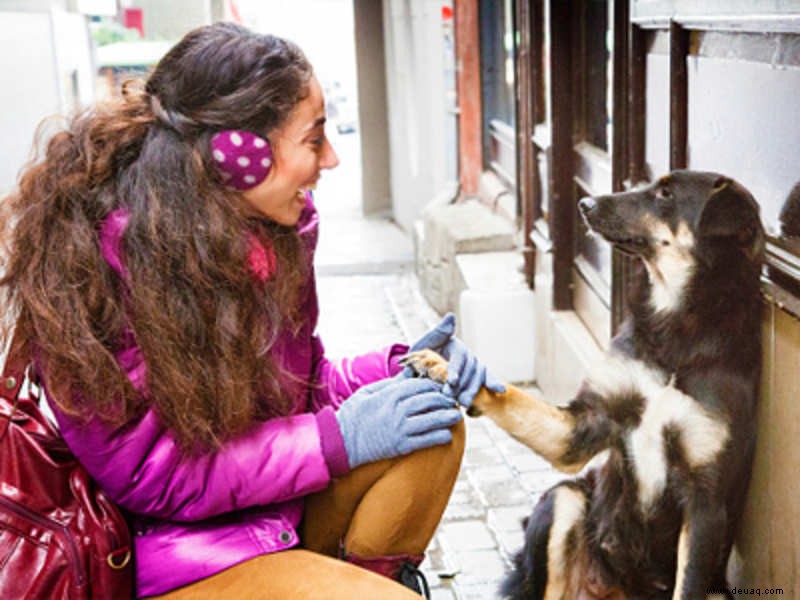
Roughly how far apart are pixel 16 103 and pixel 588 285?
11.4 m

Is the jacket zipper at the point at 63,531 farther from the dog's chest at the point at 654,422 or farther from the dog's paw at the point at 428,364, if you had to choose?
the dog's chest at the point at 654,422

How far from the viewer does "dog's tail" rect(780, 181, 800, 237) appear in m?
2.56

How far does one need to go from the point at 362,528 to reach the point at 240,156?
A: 0.97 m

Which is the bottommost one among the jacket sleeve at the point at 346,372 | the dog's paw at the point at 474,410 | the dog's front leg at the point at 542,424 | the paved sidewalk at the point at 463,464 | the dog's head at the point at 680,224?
the paved sidewalk at the point at 463,464

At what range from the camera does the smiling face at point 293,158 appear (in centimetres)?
251

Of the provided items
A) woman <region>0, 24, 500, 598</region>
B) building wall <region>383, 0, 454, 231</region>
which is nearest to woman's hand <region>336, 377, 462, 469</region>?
woman <region>0, 24, 500, 598</region>

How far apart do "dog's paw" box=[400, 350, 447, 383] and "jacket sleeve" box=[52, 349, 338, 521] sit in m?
0.38

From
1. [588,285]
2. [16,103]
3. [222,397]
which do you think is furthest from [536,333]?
[16,103]

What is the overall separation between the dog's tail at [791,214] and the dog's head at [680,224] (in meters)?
0.10

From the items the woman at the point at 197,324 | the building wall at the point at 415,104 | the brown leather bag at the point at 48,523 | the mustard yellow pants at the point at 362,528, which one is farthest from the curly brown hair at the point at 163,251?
the building wall at the point at 415,104

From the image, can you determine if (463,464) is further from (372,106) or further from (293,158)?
(372,106)

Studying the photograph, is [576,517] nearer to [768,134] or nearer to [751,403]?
[751,403]

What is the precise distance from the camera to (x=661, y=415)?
2652 mm

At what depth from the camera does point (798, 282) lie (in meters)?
2.54
